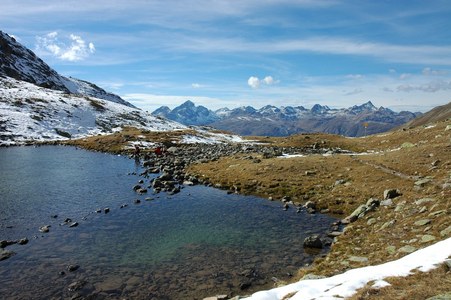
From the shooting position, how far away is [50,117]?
122062 mm

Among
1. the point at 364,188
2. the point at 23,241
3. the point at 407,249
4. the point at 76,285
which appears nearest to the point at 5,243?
the point at 23,241

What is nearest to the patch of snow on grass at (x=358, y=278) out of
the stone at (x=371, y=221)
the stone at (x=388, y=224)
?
the stone at (x=388, y=224)

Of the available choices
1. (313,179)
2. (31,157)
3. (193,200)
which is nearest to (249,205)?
(193,200)

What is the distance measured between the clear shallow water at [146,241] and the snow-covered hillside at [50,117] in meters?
67.8

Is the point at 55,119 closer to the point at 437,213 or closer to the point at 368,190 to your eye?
the point at 368,190

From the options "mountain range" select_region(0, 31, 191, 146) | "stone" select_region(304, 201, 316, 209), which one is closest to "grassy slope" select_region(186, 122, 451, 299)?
"stone" select_region(304, 201, 316, 209)

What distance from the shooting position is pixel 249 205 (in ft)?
120

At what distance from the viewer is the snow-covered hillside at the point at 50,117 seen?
344ft

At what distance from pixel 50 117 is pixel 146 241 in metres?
112

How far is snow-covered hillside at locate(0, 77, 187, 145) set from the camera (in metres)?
105

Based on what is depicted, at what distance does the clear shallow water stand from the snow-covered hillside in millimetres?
67850

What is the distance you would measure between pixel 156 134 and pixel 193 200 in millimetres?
74469

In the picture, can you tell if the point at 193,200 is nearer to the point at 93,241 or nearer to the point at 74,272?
the point at 93,241

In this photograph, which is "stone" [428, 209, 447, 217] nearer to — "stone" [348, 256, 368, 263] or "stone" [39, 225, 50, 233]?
"stone" [348, 256, 368, 263]
